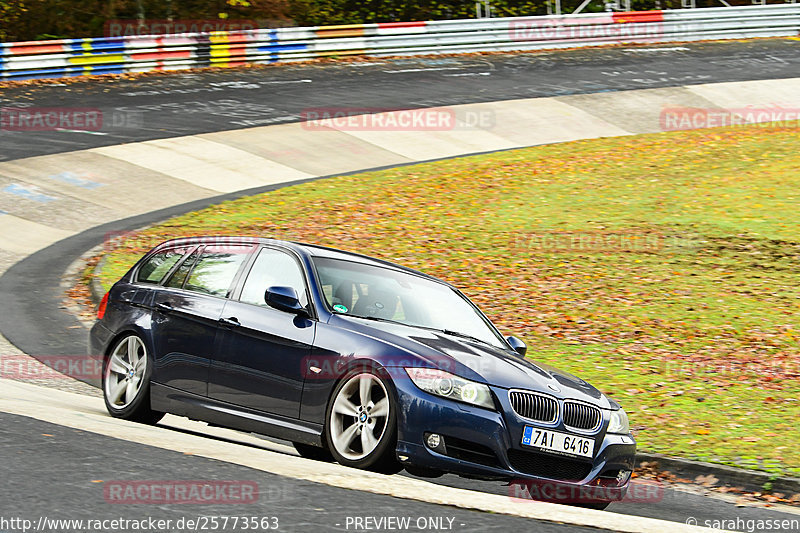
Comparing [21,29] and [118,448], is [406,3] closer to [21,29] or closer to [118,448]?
[21,29]

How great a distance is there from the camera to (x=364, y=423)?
6.71m

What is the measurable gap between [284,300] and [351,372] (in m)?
0.77

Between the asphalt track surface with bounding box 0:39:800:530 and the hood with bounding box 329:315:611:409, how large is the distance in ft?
23.0

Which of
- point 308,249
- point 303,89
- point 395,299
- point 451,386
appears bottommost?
point 451,386

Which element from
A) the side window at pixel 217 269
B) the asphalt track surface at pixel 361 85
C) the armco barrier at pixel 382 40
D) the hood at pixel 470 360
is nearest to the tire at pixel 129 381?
the side window at pixel 217 269

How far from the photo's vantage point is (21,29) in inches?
1403

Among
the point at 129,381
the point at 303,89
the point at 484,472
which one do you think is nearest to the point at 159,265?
the point at 129,381

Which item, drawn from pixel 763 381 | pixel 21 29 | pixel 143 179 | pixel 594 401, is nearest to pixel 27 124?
pixel 143 179

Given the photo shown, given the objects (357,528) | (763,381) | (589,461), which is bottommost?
(763,381)

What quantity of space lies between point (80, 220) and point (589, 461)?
46.1ft

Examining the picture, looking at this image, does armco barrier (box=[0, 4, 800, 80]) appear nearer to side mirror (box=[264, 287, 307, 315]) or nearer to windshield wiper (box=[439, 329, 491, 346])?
side mirror (box=[264, 287, 307, 315])

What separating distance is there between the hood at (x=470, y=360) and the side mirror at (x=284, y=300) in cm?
27

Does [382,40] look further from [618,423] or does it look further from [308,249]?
[618,423]

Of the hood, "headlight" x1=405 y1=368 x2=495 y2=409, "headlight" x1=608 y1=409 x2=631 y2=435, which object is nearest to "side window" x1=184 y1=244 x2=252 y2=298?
the hood
